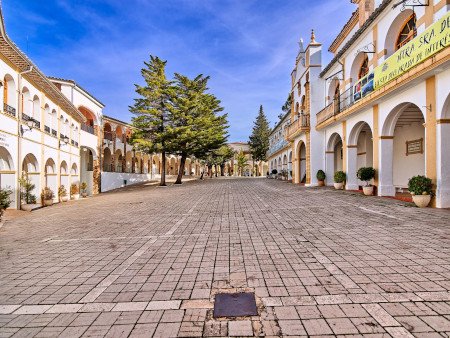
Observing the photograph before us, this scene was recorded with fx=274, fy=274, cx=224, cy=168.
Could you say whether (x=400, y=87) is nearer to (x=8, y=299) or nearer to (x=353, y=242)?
(x=353, y=242)

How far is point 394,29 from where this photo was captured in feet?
42.2

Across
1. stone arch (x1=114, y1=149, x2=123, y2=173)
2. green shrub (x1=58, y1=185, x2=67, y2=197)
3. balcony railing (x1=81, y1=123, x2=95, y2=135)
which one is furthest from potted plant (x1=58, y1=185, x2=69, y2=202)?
stone arch (x1=114, y1=149, x2=123, y2=173)

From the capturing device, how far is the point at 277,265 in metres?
4.59

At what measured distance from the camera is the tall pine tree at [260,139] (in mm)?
60812

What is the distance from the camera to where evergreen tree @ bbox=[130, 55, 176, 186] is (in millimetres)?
29141

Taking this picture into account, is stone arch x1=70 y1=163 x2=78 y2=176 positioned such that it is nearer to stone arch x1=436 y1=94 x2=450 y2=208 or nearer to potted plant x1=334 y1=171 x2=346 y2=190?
potted plant x1=334 y1=171 x2=346 y2=190

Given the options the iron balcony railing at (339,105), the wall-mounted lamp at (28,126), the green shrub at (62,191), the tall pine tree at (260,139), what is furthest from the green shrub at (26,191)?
the tall pine tree at (260,139)

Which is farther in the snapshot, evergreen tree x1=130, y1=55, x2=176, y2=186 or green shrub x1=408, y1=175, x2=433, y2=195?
evergreen tree x1=130, y1=55, x2=176, y2=186

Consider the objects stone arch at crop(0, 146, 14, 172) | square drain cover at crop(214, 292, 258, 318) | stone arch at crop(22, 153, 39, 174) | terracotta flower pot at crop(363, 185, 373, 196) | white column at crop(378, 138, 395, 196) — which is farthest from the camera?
stone arch at crop(22, 153, 39, 174)

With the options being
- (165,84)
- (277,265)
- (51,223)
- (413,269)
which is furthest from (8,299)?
(165,84)

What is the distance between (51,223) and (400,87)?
14508 millimetres

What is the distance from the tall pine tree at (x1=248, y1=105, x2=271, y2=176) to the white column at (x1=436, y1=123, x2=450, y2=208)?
50616 mm

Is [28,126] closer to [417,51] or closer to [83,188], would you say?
[83,188]

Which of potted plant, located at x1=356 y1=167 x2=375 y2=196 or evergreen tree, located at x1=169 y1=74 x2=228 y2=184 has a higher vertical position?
evergreen tree, located at x1=169 y1=74 x2=228 y2=184
